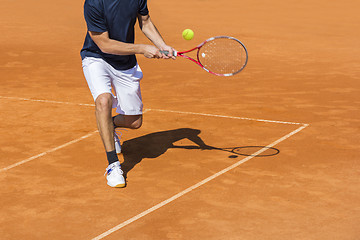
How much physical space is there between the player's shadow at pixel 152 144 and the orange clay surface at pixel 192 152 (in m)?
0.03

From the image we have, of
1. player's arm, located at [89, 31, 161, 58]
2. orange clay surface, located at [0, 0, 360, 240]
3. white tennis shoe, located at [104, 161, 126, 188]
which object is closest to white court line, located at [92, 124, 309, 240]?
orange clay surface, located at [0, 0, 360, 240]

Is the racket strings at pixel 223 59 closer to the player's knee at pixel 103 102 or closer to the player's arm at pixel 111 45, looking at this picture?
the player's arm at pixel 111 45

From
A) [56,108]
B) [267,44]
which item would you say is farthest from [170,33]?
[56,108]

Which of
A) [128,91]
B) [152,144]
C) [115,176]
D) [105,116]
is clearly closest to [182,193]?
[115,176]

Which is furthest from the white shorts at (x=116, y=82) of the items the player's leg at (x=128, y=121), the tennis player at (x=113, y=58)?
the player's leg at (x=128, y=121)

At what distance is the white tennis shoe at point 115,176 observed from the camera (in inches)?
264

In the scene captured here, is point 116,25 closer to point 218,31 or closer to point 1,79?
point 1,79

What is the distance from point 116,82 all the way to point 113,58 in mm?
266

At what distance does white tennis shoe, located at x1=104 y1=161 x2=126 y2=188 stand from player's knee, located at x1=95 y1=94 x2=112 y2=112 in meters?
0.57

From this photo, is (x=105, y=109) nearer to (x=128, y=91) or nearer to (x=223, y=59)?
(x=128, y=91)

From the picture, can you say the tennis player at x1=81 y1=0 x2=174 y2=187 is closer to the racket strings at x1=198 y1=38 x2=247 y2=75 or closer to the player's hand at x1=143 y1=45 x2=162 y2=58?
the player's hand at x1=143 y1=45 x2=162 y2=58

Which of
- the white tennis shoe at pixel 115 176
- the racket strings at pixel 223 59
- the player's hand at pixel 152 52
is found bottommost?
the white tennis shoe at pixel 115 176

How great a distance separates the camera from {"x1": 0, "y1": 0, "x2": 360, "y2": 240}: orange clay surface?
19.2 feet

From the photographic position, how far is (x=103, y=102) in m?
6.77
